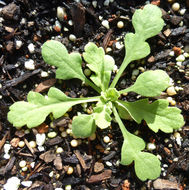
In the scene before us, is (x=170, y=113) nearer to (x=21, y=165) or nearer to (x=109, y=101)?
(x=109, y=101)

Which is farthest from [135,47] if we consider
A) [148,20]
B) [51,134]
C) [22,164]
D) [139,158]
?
[22,164]

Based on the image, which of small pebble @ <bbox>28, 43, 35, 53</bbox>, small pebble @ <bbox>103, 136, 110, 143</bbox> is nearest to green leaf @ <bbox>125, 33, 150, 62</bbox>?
small pebble @ <bbox>103, 136, 110, 143</bbox>

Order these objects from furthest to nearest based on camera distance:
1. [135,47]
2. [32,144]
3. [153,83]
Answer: [32,144] < [135,47] < [153,83]

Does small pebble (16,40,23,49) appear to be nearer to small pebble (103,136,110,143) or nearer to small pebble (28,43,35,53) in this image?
small pebble (28,43,35,53)

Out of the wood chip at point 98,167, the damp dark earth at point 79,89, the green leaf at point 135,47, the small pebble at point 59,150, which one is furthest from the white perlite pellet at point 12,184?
the green leaf at point 135,47

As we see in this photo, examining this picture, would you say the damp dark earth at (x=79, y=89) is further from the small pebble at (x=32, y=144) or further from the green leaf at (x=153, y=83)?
the green leaf at (x=153, y=83)

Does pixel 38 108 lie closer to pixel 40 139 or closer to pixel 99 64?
pixel 40 139
